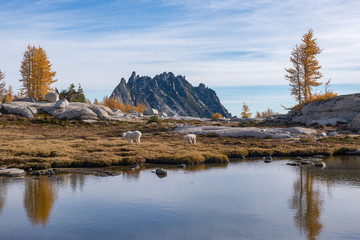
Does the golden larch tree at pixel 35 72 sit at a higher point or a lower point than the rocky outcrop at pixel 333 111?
higher

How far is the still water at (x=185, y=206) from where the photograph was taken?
1142 centimetres

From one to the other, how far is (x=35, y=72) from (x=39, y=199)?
236ft

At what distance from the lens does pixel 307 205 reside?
1468cm

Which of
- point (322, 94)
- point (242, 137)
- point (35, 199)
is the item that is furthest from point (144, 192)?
point (322, 94)

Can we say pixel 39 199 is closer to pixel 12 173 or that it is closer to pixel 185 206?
pixel 12 173

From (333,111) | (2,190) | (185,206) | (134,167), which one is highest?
(333,111)

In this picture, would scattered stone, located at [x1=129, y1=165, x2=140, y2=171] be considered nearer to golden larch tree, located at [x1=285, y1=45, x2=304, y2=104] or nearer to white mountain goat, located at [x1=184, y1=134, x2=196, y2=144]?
white mountain goat, located at [x1=184, y1=134, x2=196, y2=144]

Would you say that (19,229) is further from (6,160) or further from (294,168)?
(294,168)

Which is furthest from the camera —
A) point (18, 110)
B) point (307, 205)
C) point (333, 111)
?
point (333, 111)

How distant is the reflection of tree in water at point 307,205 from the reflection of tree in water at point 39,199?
9.73 m

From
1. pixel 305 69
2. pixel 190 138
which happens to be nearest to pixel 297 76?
pixel 305 69

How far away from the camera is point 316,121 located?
6141 cm

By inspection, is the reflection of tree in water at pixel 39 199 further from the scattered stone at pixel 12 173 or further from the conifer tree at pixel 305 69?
the conifer tree at pixel 305 69

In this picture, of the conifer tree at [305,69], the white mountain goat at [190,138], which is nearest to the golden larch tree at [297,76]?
the conifer tree at [305,69]
